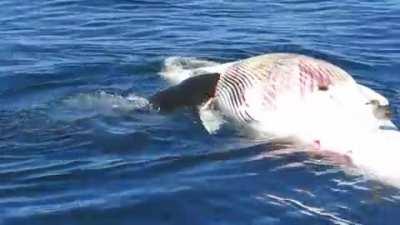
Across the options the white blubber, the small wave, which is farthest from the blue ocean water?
the white blubber

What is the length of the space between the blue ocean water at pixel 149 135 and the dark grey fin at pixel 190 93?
0.09 m

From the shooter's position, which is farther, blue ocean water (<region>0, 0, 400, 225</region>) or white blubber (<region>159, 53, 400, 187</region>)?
Result: white blubber (<region>159, 53, 400, 187</region>)

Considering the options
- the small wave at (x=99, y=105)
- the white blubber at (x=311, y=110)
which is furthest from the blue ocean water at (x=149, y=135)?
the white blubber at (x=311, y=110)

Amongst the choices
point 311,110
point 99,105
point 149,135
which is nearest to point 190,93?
point 149,135

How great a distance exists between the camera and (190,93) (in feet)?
24.6

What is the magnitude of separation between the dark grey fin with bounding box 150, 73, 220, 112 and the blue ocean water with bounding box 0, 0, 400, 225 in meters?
0.09

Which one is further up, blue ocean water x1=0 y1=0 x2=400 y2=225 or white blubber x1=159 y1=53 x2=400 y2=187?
white blubber x1=159 y1=53 x2=400 y2=187

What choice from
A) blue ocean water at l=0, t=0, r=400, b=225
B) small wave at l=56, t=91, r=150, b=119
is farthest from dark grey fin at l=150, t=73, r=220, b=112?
small wave at l=56, t=91, r=150, b=119

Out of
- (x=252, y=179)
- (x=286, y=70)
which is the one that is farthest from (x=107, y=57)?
(x=252, y=179)

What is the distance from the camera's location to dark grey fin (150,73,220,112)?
7469 millimetres

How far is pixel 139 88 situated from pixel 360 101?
Result: 2.59 metres

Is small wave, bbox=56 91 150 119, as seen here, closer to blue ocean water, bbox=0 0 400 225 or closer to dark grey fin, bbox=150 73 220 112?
blue ocean water, bbox=0 0 400 225

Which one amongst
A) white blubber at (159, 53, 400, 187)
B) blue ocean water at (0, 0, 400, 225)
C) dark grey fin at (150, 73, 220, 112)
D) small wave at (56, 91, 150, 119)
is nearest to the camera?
blue ocean water at (0, 0, 400, 225)

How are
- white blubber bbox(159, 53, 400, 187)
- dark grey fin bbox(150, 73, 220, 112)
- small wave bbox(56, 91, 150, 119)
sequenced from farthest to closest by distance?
small wave bbox(56, 91, 150, 119) → dark grey fin bbox(150, 73, 220, 112) → white blubber bbox(159, 53, 400, 187)
